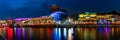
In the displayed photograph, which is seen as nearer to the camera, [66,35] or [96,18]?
[66,35]

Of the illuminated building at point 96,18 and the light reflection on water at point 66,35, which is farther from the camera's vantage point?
the illuminated building at point 96,18

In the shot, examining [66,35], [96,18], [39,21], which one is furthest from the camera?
[96,18]

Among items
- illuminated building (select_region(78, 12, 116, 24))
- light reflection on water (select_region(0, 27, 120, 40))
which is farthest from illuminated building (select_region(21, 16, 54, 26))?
light reflection on water (select_region(0, 27, 120, 40))

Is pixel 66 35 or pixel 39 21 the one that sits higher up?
pixel 39 21

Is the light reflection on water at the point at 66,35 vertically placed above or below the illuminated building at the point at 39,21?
below

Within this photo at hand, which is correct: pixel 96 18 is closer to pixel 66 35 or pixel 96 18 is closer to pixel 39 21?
pixel 39 21

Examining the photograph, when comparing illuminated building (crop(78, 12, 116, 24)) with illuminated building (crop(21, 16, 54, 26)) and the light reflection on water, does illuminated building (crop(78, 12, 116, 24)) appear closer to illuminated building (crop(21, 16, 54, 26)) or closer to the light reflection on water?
illuminated building (crop(21, 16, 54, 26))

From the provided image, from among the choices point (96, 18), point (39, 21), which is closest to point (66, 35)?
point (39, 21)

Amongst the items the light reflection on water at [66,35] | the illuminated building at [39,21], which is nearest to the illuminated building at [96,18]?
the illuminated building at [39,21]

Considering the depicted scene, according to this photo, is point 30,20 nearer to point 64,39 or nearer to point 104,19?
point 104,19

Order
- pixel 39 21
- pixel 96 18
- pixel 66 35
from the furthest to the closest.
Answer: pixel 96 18, pixel 39 21, pixel 66 35

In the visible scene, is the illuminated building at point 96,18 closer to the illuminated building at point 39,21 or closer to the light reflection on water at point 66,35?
the illuminated building at point 39,21

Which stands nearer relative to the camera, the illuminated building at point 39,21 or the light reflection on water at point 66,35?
the light reflection on water at point 66,35

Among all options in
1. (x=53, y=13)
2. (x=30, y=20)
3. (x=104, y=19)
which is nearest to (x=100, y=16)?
(x=104, y=19)
